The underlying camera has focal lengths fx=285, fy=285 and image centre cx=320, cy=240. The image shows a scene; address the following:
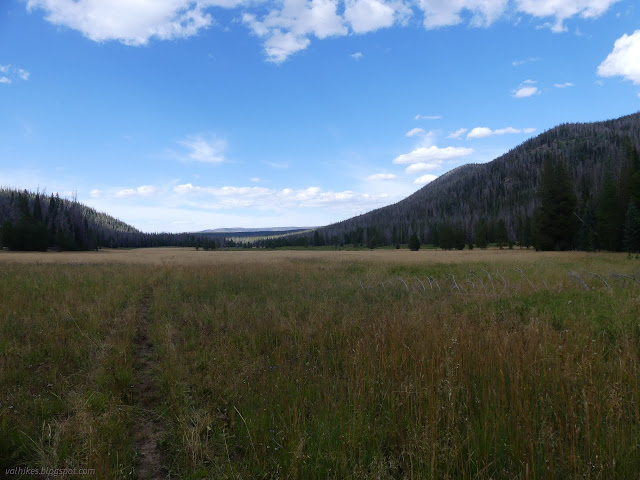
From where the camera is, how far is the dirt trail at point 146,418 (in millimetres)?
2857

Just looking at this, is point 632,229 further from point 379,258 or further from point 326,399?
point 326,399

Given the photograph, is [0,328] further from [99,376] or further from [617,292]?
[617,292]

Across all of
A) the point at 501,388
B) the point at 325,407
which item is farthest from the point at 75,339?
the point at 501,388

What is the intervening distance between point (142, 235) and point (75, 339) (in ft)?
590

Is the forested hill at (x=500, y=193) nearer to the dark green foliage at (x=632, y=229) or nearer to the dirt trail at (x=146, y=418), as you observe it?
the dark green foliage at (x=632, y=229)

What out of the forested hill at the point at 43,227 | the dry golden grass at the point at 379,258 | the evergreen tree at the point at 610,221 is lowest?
the dry golden grass at the point at 379,258

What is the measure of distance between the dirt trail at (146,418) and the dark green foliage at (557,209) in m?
53.2

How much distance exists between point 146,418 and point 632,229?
162 ft

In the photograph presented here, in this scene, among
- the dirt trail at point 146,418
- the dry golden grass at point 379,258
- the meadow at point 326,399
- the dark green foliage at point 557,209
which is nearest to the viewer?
the meadow at point 326,399

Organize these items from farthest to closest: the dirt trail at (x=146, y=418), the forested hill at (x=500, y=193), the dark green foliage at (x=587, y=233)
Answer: the forested hill at (x=500, y=193) → the dark green foliage at (x=587, y=233) → the dirt trail at (x=146, y=418)

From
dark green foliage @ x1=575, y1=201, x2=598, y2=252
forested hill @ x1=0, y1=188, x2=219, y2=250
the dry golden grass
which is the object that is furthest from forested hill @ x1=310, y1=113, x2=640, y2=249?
forested hill @ x1=0, y1=188, x2=219, y2=250

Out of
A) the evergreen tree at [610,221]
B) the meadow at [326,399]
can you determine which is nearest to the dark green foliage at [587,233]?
the evergreen tree at [610,221]

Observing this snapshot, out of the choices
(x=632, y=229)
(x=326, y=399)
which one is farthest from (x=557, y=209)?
(x=326, y=399)

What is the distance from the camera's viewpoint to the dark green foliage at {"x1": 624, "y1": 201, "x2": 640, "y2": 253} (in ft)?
109
